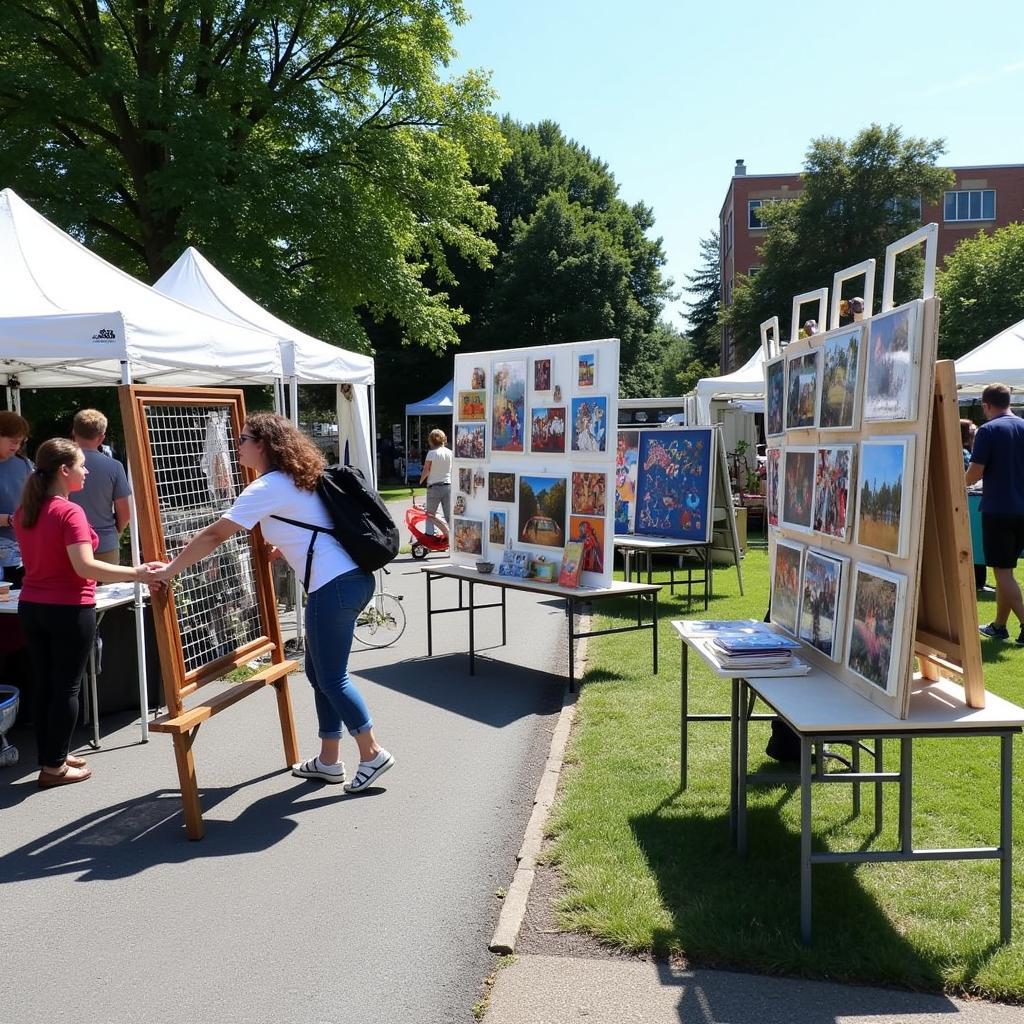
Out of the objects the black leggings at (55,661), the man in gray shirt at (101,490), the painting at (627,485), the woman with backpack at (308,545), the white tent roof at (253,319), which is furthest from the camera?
the painting at (627,485)

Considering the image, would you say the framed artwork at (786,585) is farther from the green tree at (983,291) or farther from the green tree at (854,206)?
the green tree at (854,206)

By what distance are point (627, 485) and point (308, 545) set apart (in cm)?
757

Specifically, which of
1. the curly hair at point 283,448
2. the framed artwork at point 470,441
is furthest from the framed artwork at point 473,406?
the curly hair at point 283,448

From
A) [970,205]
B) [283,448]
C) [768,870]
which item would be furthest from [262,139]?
[970,205]

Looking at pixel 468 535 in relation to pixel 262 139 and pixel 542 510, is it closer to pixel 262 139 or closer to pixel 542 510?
pixel 542 510

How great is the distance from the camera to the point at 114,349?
611cm

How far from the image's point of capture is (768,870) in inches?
165

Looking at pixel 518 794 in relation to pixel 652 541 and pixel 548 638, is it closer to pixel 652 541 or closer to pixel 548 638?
pixel 548 638

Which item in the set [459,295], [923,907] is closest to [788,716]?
[923,907]

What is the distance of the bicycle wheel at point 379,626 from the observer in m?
9.65

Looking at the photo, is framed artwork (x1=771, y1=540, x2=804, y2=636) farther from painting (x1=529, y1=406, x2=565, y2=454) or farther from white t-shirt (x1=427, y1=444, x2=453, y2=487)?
white t-shirt (x1=427, y1=444, x2=453, y2=487)

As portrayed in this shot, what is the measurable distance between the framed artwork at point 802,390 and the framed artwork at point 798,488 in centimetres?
14

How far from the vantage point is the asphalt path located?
3.44 m

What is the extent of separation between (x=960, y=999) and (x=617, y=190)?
45.0 meters
